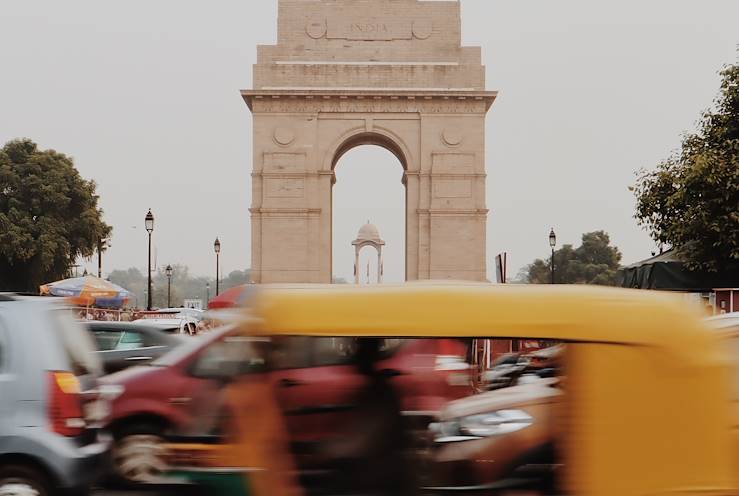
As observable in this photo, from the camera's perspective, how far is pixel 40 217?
51938 millimetres

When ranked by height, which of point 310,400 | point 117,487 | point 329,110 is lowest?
point 117,487

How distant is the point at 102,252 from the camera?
56438 mm

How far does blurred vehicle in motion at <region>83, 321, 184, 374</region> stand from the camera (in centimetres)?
1278

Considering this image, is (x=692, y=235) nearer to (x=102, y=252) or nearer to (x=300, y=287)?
(x=300, y=287)

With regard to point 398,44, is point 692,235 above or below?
below

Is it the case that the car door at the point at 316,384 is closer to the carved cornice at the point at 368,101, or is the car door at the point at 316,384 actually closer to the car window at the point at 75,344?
the car window at the point at 75,344

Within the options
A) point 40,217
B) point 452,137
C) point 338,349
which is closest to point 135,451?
point 338,349

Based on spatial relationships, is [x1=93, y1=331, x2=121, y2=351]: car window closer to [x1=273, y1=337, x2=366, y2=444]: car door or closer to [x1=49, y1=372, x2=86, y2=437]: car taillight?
[x1=49, y1=372, x2=86, y2=437]: car taillight

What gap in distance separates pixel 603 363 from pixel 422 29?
42048 millimetres

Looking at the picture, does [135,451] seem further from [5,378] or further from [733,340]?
[733,340]

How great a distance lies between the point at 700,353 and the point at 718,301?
17328 mm

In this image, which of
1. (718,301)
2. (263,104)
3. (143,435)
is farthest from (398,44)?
(143,435)

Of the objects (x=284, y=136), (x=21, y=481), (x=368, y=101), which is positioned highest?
(x=368, y=101)

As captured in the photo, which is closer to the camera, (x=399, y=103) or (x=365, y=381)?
(x=365, y=381)
